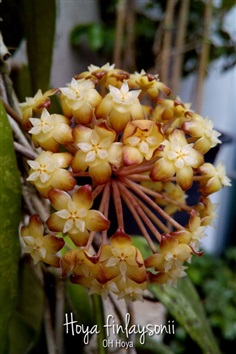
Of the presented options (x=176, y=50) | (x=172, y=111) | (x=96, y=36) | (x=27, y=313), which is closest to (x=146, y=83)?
(x=172, y=111)

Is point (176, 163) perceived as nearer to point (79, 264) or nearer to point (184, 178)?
point (184, 178)

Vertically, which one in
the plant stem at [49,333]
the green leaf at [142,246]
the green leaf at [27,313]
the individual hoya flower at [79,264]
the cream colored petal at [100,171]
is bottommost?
→ the green leaf at [27,313]

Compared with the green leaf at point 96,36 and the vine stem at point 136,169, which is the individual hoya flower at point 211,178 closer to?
the vine stem at point 136,169

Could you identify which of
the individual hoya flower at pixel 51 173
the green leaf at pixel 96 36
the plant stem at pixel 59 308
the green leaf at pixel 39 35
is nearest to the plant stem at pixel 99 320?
the plant stem at pixel 59 308

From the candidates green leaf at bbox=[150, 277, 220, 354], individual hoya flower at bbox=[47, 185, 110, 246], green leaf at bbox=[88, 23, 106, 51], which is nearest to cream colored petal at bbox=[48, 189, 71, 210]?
individual hoya flower at bbox=[47, 185, 110, 246]

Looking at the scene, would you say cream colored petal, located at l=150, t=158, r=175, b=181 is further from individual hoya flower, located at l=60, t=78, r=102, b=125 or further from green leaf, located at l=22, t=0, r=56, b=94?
green leaf, located at l=22, t=0, r=56, b=94

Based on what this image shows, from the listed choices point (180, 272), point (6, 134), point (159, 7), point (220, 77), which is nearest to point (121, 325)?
point (180, 272)

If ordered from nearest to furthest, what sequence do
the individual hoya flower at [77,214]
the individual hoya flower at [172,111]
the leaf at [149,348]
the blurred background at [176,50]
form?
1. the individual hoya flower at [77,214]
2. the individual hoya flower at [172,111]
3. the leaf at [149,348]
4. the blurred background at [176,50]
